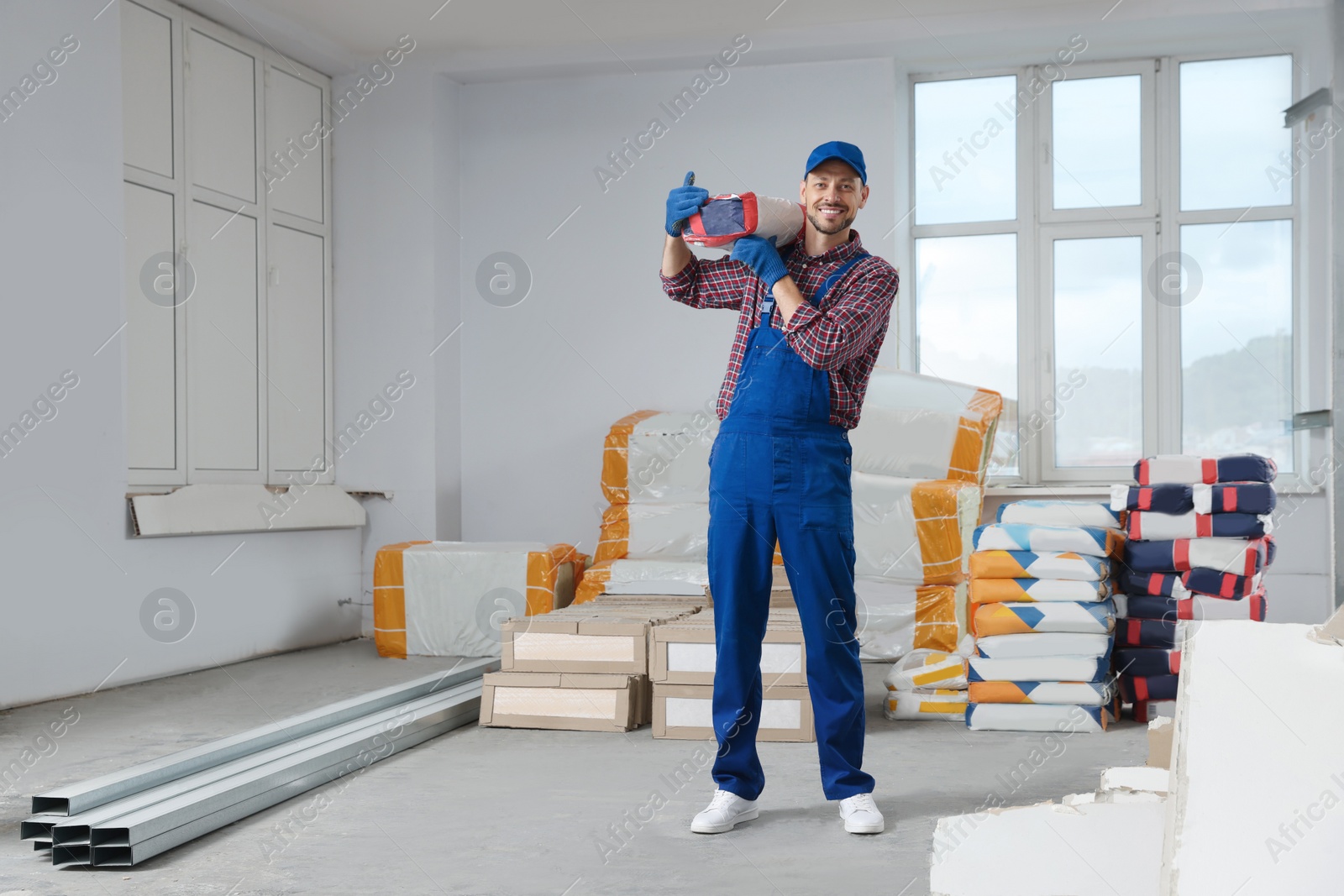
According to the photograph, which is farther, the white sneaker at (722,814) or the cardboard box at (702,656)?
the cardboard box at (702,656)

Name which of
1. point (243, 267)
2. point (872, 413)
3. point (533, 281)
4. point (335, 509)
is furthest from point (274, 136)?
point (872, 413)

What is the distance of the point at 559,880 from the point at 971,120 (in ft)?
18.5

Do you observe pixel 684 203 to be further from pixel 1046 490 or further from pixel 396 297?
pixel 396 297

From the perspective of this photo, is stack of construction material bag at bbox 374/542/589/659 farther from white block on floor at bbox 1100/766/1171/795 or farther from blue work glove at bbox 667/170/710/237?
white block on floor at bbox 1100/766/1171/795

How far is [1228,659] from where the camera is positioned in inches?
61.8

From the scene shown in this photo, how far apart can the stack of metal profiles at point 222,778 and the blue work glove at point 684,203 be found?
1.87 meters

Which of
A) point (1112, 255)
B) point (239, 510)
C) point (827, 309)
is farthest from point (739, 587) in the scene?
point (1112, 255)

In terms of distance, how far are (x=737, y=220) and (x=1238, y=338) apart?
488cm

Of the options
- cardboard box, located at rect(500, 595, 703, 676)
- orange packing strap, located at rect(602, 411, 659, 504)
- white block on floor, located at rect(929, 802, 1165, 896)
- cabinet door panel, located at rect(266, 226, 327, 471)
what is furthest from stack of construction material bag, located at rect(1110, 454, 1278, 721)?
A: cabinet door panel, located at rect(266, 226, 327, 471)

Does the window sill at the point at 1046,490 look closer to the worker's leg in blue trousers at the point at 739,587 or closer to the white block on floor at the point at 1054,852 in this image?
the worker's leg in blue trousers at the point at 739,587

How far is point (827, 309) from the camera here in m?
2.78

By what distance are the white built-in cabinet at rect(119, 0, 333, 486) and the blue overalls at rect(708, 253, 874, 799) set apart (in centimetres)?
360

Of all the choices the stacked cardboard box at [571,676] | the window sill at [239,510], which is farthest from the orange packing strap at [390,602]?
the stacked cardboard box at [571,676]

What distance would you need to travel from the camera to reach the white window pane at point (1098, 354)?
261 inches
